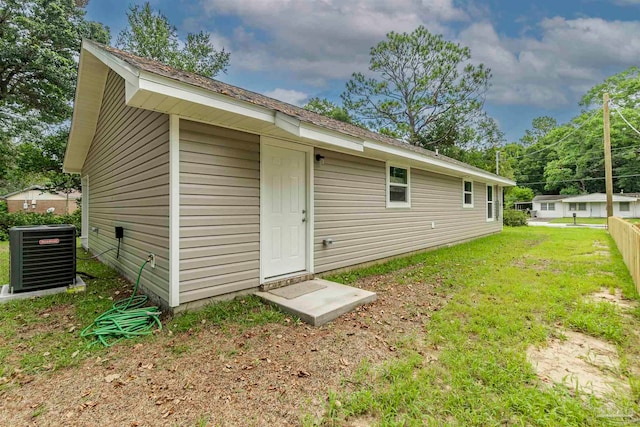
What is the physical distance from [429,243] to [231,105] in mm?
6876

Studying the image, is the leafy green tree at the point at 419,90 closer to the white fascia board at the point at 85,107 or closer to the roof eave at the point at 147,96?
the roof eave at the point at 147,96

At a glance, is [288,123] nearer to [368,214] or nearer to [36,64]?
[368,214]

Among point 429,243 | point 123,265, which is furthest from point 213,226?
point 429,243

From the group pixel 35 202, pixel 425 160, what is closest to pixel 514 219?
pixel 425 160

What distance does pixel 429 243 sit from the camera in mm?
8375

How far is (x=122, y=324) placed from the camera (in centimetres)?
314

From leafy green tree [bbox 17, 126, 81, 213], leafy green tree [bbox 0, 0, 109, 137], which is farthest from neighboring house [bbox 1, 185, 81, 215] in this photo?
leafy green tree [bbox 0, 0, 109, 137]

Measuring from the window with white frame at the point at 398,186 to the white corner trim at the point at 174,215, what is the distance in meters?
4.66

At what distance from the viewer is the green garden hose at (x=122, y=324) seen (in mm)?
2980

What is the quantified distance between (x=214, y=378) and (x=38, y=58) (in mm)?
15083

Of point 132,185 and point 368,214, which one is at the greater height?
point 132,185

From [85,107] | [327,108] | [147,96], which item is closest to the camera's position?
[147,96]

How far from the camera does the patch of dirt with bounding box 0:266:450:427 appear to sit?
1921 millimetres

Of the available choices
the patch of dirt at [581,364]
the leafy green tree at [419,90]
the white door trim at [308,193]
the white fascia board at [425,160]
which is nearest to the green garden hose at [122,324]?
the white door trim at [308,193]
